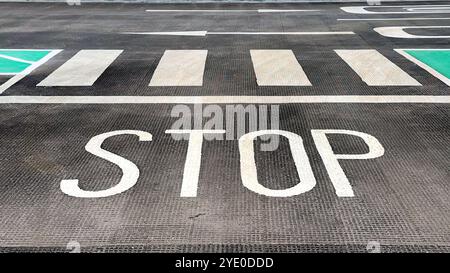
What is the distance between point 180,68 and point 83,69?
186 centimetres

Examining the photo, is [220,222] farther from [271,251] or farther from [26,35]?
[26,35]

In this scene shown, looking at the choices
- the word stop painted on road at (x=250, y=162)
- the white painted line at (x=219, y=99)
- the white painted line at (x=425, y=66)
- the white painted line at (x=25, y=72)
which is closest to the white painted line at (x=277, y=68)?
the white painted line at (x=219, y=99)

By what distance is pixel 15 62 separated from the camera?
1136 cm

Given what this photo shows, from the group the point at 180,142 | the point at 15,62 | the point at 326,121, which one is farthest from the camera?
the point at 15,62

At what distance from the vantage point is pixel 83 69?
10.7 m

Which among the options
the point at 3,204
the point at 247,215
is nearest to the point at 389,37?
the point at 247,215

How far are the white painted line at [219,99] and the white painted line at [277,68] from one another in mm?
926

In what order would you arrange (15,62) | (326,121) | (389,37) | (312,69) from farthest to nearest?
(389,37) → (15,62) → (312,69) → (326,121)

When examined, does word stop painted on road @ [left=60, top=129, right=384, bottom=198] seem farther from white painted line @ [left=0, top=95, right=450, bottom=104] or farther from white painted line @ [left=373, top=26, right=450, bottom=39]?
white painted line @ [left=373, top=26, right=450, bottom=39]

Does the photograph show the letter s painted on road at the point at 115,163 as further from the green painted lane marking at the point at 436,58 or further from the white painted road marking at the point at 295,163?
the green painted lane marking at the point at 436,58

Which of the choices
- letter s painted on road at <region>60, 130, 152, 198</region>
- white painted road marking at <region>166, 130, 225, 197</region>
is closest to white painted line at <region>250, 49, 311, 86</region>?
white painted road marking at <region>166, 130, 225, 197</region>

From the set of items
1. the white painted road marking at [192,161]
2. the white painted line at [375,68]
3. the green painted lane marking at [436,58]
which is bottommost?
the green painted lane marking at [436,58]

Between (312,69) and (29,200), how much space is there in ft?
21.6

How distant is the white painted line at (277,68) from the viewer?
979cm
